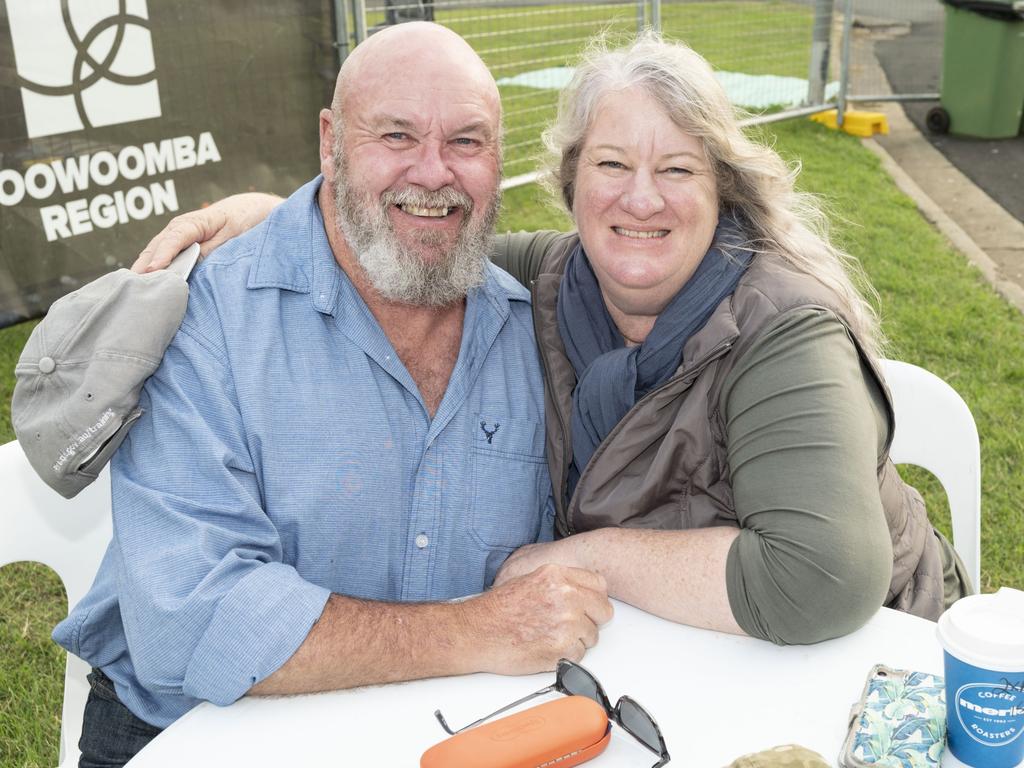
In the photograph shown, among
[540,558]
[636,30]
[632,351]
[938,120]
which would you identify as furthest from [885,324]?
[938,120]

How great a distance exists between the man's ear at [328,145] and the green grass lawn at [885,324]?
0.75 meters

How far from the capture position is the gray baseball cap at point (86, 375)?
1.87 meters

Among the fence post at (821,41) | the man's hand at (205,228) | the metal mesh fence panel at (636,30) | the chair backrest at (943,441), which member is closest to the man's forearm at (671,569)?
the chair backrest at (943,441)

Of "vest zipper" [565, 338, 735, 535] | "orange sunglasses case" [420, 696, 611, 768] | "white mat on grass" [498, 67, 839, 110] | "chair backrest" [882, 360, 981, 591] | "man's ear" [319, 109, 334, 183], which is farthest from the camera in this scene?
"white mat on grass" [498, 67, 839, 110]

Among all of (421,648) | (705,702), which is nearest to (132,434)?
(421,648)

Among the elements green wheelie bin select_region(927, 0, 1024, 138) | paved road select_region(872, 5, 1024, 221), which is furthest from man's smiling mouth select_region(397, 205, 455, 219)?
green wheelie bin select_region(927, 0, 1024, 138)

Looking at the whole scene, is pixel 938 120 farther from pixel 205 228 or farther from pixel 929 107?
pixel 205 228

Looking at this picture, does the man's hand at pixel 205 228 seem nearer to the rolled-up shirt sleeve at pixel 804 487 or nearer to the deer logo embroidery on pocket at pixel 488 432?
the deer logo embroidery on pocket at pixel 488 432

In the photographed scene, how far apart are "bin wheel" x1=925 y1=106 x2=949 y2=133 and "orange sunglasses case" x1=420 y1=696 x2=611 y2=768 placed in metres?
10.3

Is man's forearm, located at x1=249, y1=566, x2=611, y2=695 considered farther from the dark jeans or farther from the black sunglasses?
the dark jeans

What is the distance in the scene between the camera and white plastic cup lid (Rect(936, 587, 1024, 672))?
4.48 ft

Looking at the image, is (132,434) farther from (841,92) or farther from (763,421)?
(841,92)

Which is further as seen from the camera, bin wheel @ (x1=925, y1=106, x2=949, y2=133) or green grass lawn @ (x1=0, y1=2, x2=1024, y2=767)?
bin wheel @ (x1=925, y1=106, x2=949, y2=133)

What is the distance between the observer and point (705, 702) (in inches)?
66.2
